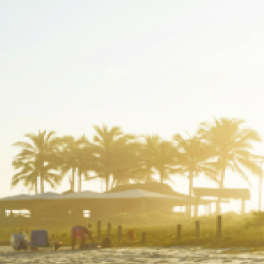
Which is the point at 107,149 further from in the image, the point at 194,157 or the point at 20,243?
the point at 20,243

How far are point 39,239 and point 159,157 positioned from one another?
36.4m

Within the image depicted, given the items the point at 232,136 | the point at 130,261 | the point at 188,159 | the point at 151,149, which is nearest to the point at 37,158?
the point at 151,149

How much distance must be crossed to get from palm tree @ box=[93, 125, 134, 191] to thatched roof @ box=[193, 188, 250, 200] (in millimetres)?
10128

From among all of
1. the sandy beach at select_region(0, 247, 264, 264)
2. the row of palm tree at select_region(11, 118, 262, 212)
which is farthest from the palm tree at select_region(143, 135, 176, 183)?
the sandy beach at select_region(0, 247, 264, 264)

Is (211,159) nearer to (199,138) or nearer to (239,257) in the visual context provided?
(199,138)

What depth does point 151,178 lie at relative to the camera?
220 ft

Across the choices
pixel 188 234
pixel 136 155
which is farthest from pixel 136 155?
pixel 188 234

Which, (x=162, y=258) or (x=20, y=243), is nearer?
(x=162, y=258)

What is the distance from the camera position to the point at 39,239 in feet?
64.4

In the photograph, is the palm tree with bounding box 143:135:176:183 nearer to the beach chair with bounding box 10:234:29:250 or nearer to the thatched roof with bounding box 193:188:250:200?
the thatched roof with bounding box 193:188:250:200

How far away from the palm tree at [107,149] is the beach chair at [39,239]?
35.4m

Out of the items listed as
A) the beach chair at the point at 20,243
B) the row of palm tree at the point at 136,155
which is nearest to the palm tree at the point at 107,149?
the row of palm tree at the point at 136,155

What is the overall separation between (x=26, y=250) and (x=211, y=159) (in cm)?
3556

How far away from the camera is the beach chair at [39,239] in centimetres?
1953
